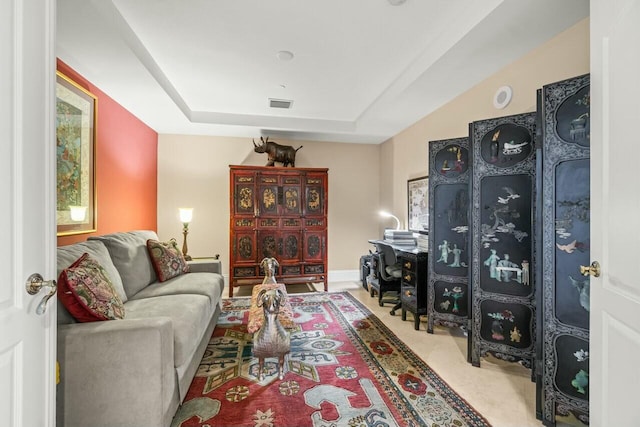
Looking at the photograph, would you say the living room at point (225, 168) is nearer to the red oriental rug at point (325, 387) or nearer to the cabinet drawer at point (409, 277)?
the cabinet drawer at point (409, 277)

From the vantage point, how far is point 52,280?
0.99 m

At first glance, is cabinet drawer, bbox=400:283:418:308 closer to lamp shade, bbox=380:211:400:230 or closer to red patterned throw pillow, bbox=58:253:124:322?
lamp shade, bbox=380:211:400:230

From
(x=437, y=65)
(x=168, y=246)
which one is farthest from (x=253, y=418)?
(x=437, y=65)

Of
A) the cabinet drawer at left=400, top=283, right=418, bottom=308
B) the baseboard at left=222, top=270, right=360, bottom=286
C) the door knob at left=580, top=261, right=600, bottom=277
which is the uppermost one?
the door knob at left=580, top=261, right=600, bottom=277

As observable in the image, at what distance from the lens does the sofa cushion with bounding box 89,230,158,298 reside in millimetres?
2436

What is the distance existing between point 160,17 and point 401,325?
3.54 metres

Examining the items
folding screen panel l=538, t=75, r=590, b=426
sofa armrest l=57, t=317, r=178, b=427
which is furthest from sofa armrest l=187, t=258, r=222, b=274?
folding screen panel l=538, t=75, r=590, b=426

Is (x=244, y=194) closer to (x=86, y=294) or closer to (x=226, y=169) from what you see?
(x=226, y=169)

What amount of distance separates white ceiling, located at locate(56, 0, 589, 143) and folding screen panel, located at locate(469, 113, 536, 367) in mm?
670
